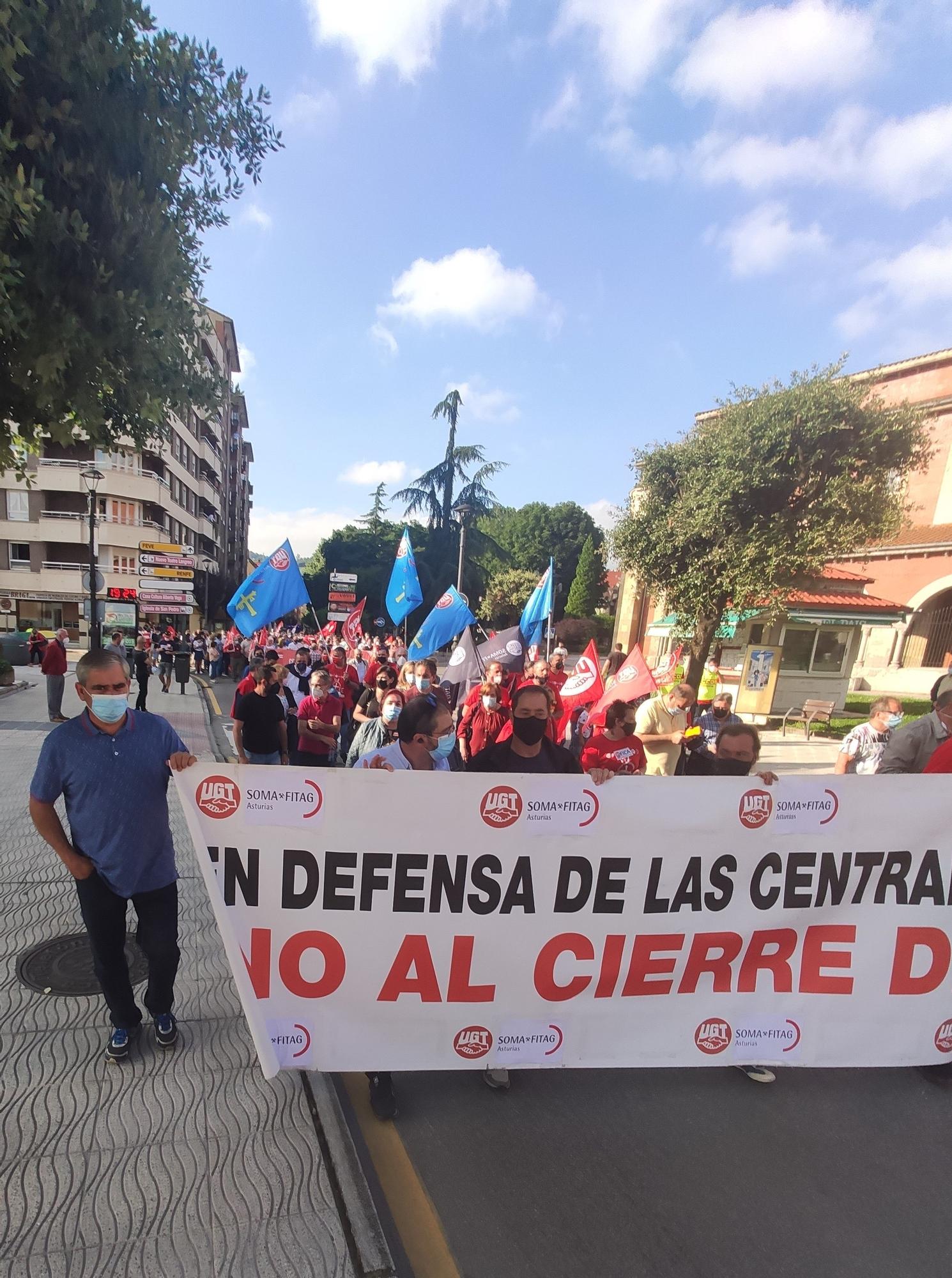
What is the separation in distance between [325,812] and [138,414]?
10.6 ft

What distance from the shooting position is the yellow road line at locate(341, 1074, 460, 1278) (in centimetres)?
201

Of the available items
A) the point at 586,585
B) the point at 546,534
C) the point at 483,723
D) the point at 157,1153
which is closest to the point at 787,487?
the point at 483,723

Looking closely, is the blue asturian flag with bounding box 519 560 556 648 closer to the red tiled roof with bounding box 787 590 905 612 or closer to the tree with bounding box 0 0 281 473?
the red tiled roof with bounding box 787 590 905 612

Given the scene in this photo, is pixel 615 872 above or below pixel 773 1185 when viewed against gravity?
above

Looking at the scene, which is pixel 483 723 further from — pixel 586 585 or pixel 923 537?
pixel 586 585

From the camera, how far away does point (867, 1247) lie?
2.16 metres

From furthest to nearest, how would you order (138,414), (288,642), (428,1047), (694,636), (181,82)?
(288,642)
(694,636)
(138,414)
(181,82)
(428,1047)

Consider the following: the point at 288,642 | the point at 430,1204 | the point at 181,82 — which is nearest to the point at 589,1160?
the point at 430,1204

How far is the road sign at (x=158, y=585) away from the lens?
15.4 m

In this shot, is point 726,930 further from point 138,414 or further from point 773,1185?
point 138,414

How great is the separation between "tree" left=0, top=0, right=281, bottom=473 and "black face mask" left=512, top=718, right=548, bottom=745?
3.01m

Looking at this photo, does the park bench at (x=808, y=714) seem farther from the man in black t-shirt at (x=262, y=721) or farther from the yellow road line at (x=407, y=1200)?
the yellow road line at (x=407, y=1200)

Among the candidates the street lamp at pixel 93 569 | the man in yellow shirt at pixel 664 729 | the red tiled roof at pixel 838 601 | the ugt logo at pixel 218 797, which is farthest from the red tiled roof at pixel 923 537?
the ugt logo at pixel 218 797

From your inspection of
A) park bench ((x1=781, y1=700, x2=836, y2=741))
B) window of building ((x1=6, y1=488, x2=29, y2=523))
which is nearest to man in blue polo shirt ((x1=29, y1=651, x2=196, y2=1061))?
park bench ((x1=781, y1=700, x2=836, y2=741))
